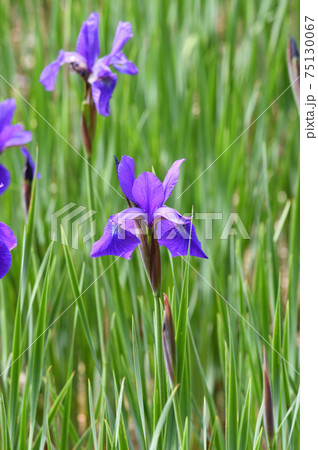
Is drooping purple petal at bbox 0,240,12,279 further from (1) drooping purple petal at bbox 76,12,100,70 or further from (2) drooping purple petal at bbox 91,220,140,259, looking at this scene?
(1) drooping purple petal at bbox 76,12,100,70

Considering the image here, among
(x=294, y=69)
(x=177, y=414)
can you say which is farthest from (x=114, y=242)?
(x=294, y=69)

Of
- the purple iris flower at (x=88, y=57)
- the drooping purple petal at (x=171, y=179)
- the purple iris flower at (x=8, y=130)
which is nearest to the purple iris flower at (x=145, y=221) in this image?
the drooping purple petal at (x=171, y=179)

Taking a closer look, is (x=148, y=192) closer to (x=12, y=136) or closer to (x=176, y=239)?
(x=176, y=239)

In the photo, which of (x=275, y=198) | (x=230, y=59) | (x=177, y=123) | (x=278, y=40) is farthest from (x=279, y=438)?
(x=278, y=40)

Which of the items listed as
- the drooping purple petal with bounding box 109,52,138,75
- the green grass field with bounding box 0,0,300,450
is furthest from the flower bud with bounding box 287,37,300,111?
the drooping purple petal with bounding box 109,52,138,75
